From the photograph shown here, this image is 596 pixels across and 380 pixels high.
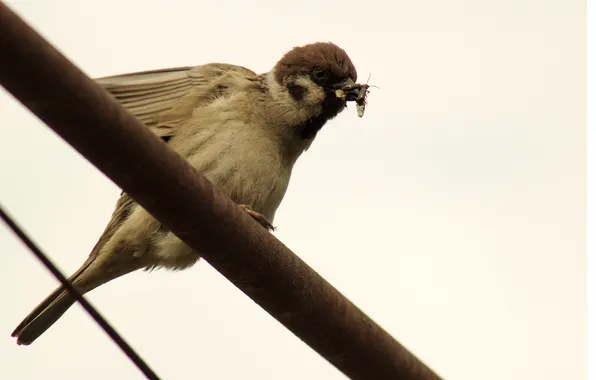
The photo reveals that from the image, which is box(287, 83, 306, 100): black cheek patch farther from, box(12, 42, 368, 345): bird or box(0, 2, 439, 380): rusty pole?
box(0, 2, 439, 380): rusty pole

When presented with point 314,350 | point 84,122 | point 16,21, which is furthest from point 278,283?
point 16,21

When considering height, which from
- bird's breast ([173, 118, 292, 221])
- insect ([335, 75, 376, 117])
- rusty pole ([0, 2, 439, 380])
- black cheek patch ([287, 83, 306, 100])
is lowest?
rusty pole ([0, 2, 439, 380])

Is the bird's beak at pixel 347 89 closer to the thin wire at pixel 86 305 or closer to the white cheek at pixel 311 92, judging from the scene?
the white cheek at pixel 311 92

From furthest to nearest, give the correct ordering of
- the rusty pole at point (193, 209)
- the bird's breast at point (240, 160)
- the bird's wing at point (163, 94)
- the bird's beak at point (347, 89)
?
the bird's beak at point (347, 89) → the bird's wing at point (163, 94) → the bird's breast at point (240, 160) → the rusty pole at point (193, 209)

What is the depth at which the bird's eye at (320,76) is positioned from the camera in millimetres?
4656

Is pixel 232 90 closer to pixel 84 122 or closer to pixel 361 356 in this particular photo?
pixel 361 356

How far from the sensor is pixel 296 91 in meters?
4.64

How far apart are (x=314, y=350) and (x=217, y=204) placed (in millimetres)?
682

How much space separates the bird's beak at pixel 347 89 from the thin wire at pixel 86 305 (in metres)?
2.41

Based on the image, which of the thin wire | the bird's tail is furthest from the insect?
the thin wire

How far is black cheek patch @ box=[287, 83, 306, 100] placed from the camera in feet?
15.2

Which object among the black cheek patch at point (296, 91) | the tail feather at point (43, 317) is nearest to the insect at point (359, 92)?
the black cheek patch at point (296, 91)

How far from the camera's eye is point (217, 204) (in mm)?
2498

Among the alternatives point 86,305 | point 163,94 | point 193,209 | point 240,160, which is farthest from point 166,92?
point 86,305
